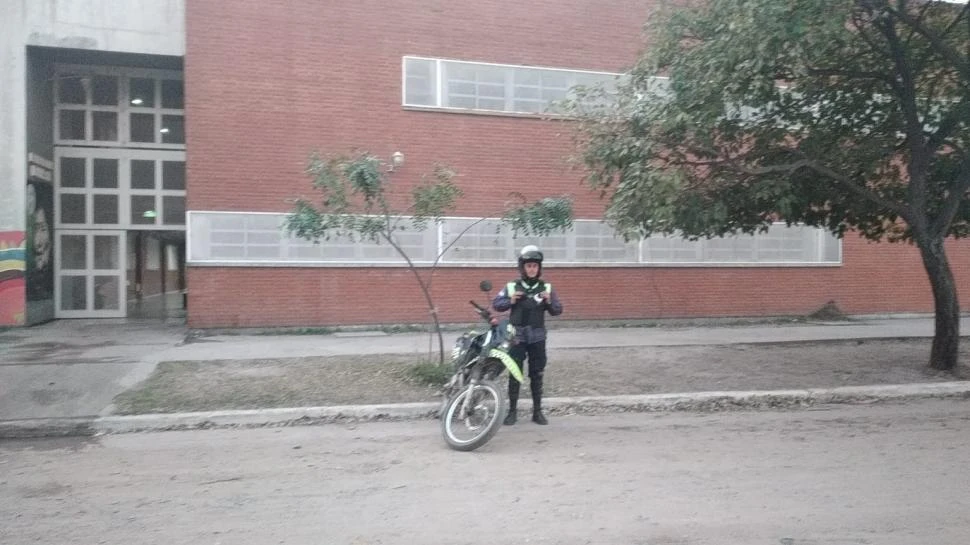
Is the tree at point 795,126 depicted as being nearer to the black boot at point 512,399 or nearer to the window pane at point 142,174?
the black boot at point 512,399

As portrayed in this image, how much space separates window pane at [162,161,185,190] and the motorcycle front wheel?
1225 centimetres

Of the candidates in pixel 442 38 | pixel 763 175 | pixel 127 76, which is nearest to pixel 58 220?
pixel 127 76

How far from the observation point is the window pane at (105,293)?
16766 millimetres

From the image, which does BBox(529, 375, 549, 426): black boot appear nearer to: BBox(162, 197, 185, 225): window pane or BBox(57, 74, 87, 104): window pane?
BBox(162, 197, 185, 225): window pane

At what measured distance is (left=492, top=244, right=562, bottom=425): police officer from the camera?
24.1 ft

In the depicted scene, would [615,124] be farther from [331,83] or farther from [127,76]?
[127,76]

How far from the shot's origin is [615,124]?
32.2ft

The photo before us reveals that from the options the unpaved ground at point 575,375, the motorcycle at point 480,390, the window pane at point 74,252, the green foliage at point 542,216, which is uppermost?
the green foliage at point 542,216

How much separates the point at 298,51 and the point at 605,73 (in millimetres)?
6042

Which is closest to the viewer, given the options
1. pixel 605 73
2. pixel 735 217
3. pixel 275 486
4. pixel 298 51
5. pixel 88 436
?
pixel 275 486

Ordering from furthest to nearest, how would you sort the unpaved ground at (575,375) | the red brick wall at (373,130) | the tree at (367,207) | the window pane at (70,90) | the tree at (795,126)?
the window pane at (70,90), the red brick wall at (373,130), the tree at (795,126), the tree at (367,207), the unpaved ground at (575,375)

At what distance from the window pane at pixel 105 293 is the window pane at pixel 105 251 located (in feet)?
1.00

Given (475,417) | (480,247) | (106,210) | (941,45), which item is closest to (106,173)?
(106,210)

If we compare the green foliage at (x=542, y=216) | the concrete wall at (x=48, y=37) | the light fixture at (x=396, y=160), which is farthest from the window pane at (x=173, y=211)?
the green foliage at (x=542, y=216)
